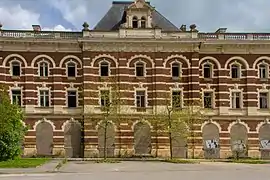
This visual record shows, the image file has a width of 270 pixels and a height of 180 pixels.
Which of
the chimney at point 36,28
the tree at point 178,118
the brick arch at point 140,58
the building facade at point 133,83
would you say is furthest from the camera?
the chimney at point 36,28

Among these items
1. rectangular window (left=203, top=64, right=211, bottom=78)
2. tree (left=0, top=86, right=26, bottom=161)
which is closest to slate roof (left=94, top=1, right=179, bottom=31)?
rectangular window (left=203, top=64, right=211, bottom=78)

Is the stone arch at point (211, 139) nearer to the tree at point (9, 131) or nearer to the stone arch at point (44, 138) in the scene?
the stone arch at point (44, 138)

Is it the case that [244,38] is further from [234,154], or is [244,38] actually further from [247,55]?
[234,154]

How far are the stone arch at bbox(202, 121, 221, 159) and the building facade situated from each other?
0.11 m

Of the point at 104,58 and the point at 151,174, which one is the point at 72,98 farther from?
the point at 151,174

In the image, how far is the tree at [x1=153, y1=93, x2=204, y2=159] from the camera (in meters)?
56.5

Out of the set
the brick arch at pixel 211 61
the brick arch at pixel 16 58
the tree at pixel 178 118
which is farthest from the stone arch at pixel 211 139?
the brick arch at pixel 16 58

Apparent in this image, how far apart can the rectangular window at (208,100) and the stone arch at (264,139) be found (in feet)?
20.4

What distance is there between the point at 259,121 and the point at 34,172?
3509 centimetres

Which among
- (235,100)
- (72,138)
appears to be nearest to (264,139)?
(235,100)

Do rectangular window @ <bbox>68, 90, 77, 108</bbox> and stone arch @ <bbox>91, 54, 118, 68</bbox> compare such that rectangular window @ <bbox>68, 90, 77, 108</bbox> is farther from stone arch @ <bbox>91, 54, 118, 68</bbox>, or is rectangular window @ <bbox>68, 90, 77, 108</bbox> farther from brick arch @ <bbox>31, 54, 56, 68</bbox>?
stone arch @ <bbox>91, 54, 118, 68</bbox>

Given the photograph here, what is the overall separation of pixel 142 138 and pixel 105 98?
6.54 metres

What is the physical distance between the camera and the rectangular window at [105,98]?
57.7 m

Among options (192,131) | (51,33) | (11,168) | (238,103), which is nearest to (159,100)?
(192,131)
